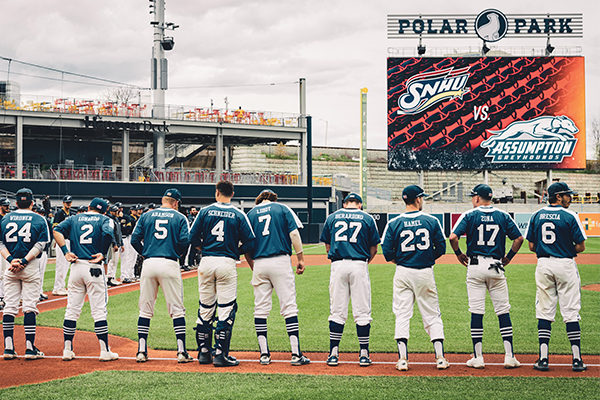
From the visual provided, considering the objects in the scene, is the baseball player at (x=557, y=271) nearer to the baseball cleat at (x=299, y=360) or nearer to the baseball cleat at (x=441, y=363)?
the baseball cleat at (x=441, y=363)

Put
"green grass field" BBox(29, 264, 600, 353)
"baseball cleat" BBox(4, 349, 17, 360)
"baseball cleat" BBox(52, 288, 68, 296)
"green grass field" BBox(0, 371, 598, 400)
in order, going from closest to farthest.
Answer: "green grass field" BBox(0, 371, 598, 400) → "baseball cleat" BBox(4, 349, 17, 360) → "green grass field" BBox(29, 264, 600, 353) → "baseball cleat" BBox(52, 288, 68, 296)

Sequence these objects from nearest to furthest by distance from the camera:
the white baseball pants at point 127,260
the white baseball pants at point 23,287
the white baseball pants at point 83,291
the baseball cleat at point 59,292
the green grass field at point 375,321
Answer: the white baseball pants at point 83,291 < the white baseball pants at point 23,287 < the green grass field at point 375,321 < the baseball cleat at point 59,292 < the white baseball pants at point 127,260

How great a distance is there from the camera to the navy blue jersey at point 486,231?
7.65 m

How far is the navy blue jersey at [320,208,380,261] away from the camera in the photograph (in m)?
7.71

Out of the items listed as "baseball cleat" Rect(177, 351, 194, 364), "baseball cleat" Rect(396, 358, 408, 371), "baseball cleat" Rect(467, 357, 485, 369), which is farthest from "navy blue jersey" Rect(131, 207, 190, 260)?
"baseball cleat" Rect(467, 357, 485, 369)

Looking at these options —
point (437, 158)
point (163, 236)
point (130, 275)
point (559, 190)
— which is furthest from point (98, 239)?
point (437, 158)

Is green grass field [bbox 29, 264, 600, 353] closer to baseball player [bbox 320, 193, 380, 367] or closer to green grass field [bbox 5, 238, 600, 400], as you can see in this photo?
green grass field [bbox 5, 238, 600, 400]

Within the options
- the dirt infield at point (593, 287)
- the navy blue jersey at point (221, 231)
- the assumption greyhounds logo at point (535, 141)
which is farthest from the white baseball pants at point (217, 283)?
the assumption greyhounds logo at point (535, 141)

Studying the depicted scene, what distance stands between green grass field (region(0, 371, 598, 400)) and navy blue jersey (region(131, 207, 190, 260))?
A: 61.2 inches

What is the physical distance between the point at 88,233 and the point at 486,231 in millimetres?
5054

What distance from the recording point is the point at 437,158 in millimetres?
41906

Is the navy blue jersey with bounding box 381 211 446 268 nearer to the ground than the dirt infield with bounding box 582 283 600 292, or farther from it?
farther from it

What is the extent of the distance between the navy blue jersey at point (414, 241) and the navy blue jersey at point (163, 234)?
2.56 metres

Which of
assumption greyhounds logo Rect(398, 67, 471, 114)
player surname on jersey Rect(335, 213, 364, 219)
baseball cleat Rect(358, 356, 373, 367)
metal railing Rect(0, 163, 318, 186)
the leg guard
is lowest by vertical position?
baseball cleat Rect(358, 356, 373, 367)
